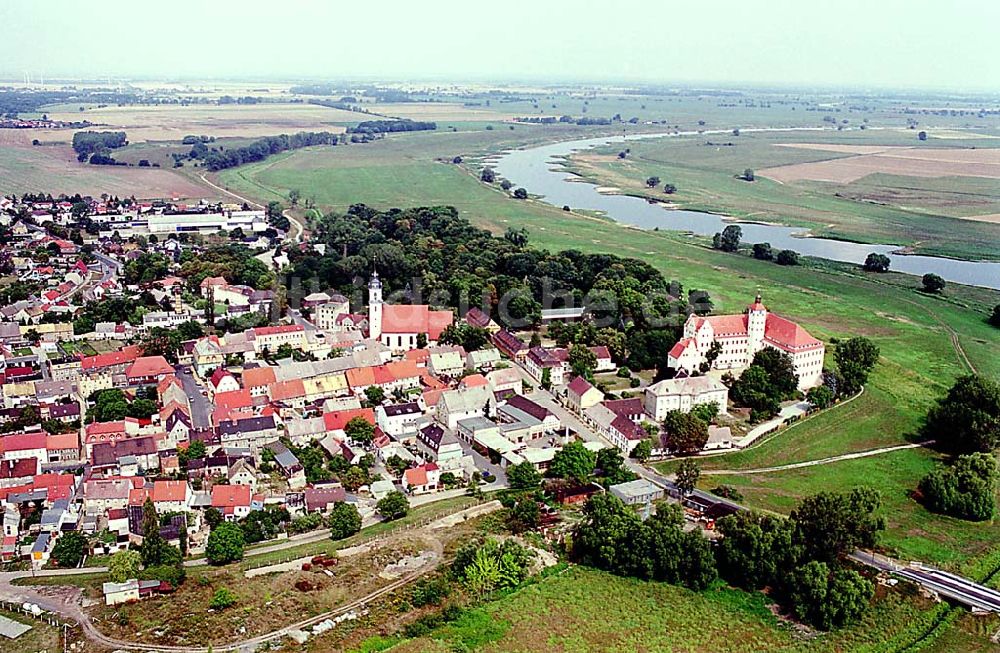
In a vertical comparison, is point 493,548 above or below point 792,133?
below

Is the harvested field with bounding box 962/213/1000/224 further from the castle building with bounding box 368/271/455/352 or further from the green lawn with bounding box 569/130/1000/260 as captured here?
the castle building with bounding box 368/271/455/352

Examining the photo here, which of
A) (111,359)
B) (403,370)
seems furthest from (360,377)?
(111,359)

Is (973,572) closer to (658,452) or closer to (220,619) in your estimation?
(658,452)

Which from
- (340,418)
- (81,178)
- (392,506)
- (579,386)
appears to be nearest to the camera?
(392,506)

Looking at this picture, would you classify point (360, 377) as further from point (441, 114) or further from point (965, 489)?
point (441, 114)

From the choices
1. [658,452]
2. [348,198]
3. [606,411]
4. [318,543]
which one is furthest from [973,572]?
[348,198]

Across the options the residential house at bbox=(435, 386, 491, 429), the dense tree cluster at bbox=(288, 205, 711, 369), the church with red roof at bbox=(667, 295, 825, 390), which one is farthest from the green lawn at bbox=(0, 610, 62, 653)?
the church with red roof at bbox=(667, 295, 825, 390)
